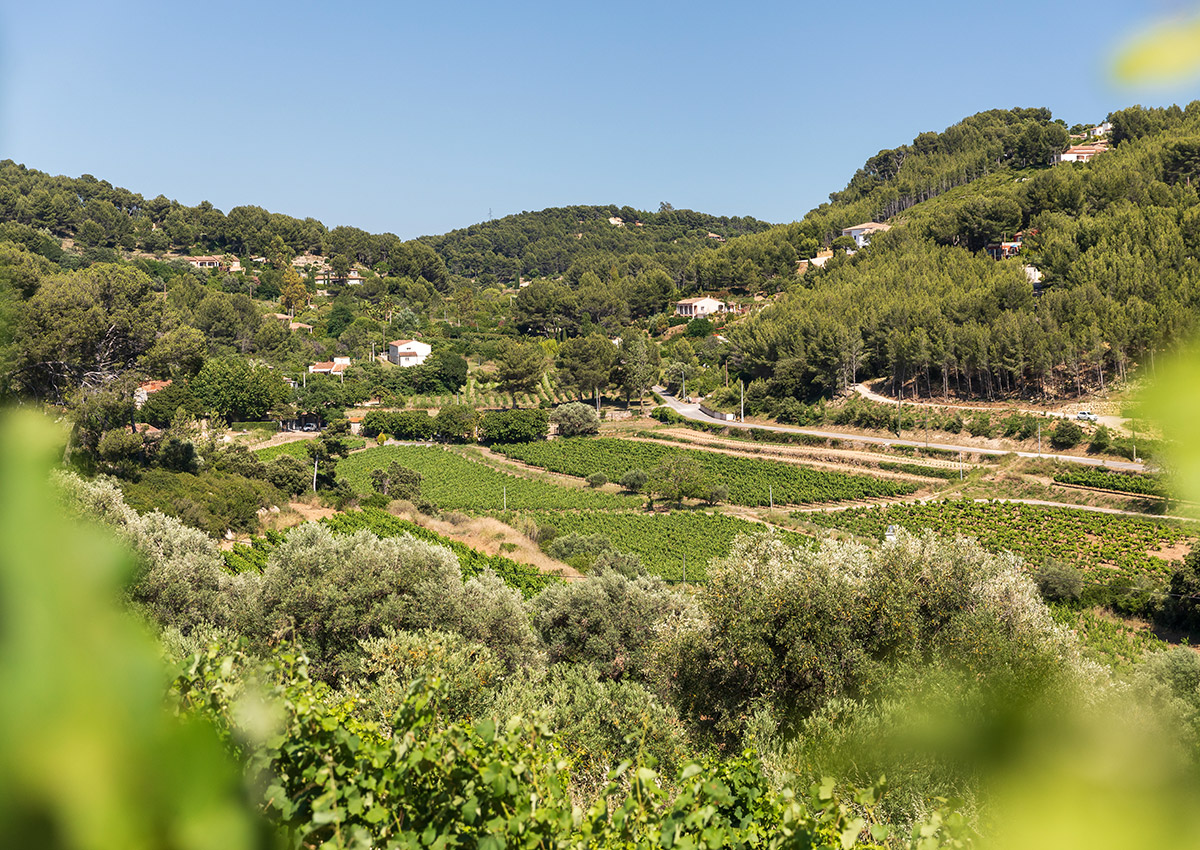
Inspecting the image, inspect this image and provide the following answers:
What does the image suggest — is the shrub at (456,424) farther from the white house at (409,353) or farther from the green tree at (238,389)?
the white house at (409,353)

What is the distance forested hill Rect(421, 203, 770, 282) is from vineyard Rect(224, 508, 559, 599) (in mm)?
92581

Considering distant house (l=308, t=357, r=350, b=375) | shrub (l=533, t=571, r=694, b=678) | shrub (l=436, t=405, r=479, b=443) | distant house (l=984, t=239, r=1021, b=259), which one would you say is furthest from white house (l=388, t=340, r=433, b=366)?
shrub (l=533, t=571, r=694, b=678)

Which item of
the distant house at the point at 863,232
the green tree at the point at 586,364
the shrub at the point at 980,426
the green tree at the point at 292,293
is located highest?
the distant house at the point at 863,232

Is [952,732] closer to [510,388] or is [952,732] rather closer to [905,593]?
[905,593]

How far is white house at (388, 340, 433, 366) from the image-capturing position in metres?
61.4

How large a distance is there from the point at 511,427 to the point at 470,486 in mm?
10325

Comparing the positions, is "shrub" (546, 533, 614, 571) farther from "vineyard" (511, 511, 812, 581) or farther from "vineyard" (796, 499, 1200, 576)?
"vineyard" (796, 499, 1200, 576)

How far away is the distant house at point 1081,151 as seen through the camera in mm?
76625

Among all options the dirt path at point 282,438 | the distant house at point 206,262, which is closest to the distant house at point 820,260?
the dirt path at point 282,438

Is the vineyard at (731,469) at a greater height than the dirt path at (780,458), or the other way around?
the dirt path at (780,458)

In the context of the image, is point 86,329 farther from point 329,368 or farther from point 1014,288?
point 1014,288

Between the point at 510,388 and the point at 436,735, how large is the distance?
53.5m

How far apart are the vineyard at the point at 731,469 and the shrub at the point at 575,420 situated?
1.12m

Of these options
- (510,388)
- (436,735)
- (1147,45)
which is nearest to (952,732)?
(1147,45)
